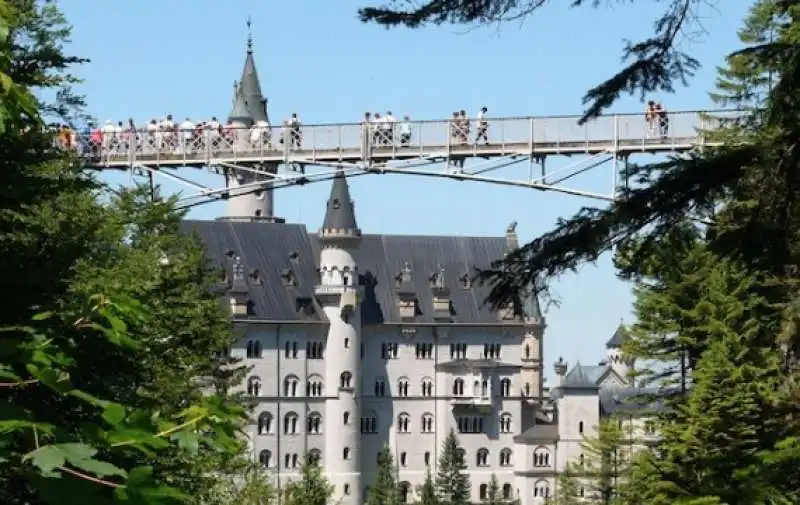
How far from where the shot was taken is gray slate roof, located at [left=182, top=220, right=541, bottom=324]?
15000 cm

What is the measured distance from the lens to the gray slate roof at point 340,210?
151875mm

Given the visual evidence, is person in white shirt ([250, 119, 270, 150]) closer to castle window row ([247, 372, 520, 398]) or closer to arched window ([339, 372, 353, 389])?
castle window row ([247, 372, 520, 398])

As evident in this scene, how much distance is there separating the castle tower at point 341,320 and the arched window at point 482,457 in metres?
10.4

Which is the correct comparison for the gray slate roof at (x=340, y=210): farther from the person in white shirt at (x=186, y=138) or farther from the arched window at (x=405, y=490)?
the person in white shirt at (x=186, y=138)

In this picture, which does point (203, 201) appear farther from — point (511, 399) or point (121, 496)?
point (511, 399)

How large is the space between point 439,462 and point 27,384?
484 feet

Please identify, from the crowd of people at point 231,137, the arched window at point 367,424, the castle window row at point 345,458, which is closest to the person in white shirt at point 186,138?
the crowd of people at point 231,137

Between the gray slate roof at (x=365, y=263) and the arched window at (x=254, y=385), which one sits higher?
the gray slate roof at (x=365, y=263)

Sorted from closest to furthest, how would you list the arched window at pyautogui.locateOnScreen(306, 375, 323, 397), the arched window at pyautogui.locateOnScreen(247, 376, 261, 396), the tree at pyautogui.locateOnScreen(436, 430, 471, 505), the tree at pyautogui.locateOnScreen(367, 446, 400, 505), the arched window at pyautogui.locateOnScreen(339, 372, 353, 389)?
the tree at pyautogui.locateOnScreen(367, 446, 400, 505) → the arched window at pyautogui.locateOnScreen(247, 376, 261, 396) → the tree at pyautogui.locateOnScreen(436, 430, 471, 505) → the arched window at pyautogui.locateOnScreen(306, 375, 323, 397) → the arched window at pyautogui.locateOnScreen(339, 372, 353, 389)

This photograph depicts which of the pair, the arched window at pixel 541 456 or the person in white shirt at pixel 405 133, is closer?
the person in white shirt at pixel 405 133

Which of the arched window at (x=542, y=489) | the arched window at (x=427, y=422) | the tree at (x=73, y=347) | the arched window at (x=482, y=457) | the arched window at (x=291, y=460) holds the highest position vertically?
the arched window at (x=427, y=422)

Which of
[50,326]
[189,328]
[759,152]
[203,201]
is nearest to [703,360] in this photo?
[189,328]

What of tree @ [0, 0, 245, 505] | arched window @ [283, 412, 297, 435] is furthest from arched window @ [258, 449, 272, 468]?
tree @ [0, 0, 245, 505]

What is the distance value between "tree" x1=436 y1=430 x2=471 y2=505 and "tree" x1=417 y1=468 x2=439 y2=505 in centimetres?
66
